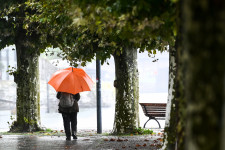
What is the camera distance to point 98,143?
11.4m

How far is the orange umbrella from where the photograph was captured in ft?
38.1

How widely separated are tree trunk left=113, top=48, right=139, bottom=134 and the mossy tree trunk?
308cm

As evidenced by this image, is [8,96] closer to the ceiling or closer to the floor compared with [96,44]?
closer to the floor

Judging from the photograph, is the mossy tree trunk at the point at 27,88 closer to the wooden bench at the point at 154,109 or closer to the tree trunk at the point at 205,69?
the wooden bench at the point at 154,109

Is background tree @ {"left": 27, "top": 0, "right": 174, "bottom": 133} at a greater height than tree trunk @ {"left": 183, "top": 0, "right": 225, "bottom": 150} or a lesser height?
greater

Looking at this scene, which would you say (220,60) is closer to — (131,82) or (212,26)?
(212,26)

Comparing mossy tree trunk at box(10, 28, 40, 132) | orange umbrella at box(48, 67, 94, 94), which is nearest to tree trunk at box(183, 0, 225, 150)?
orange umbrella at box(48, 67, 94, 94)

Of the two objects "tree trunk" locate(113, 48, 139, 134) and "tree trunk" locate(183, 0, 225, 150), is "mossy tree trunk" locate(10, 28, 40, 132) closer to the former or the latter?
"tree trunk" locate(113, 48, 139, 134)

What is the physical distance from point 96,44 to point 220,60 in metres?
10.2

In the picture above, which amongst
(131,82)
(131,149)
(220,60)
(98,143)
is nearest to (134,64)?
(131,82)

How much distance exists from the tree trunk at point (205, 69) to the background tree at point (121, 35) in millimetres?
Answer: 2728

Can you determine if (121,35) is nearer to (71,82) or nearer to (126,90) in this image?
(71,82)

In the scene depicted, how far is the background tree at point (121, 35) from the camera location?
5.66m

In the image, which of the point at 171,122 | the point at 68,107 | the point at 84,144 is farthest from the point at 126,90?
the point at 171,122
